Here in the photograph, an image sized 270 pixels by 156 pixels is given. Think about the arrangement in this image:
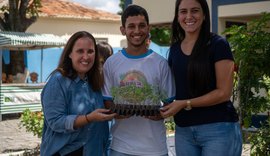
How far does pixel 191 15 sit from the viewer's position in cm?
300

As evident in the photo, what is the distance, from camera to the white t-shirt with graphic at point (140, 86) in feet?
9.99

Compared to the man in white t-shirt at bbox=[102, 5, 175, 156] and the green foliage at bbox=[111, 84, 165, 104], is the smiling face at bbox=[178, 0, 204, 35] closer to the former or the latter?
the man in white t-shirt at bbox=[102, 5, 175, 156]

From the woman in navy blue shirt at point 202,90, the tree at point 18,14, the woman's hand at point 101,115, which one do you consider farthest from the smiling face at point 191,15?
the tree at point 18,14

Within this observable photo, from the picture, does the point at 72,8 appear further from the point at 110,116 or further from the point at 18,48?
the point at 110,116

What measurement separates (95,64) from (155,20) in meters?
7.38

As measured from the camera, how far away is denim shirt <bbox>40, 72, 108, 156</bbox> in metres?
2.99

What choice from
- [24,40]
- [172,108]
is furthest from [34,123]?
[24,40]

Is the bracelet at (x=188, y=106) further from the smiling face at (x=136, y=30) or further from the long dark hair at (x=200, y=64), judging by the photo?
the smiling face at (x=136, y=30)

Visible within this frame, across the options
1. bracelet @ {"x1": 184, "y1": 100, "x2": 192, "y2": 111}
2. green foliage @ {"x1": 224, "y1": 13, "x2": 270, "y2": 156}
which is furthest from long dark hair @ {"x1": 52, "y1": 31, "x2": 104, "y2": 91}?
green foliage @ {"x1": 224, "y1": 13, "x2": 270, "y2": 156}

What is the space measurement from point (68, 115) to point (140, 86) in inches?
20.3

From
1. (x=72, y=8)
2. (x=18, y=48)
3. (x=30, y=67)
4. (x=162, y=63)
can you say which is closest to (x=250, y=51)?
(x=162, y=63)

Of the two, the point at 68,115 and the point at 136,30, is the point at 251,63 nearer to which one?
the point at 136,30

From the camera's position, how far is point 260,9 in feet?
28.5

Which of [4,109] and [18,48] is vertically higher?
[18,48]
